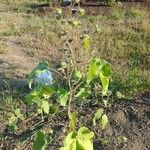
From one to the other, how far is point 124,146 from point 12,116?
1.06 meters

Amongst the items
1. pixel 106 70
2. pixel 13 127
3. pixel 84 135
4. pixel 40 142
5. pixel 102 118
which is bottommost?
pixel 13 127

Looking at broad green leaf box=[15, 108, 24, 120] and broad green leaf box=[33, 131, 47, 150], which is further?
broad green leaf box=[15, 108, 24, 120]

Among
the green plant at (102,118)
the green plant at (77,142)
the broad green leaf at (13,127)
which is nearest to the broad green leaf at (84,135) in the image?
the green plant at (77,142)

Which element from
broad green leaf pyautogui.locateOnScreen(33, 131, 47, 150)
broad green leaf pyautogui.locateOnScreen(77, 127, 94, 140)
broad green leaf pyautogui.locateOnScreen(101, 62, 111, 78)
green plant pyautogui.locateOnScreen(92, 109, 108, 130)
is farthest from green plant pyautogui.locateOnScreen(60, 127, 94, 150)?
green plant pyautogui.locateOnScreen(92, 109, 108, 130)

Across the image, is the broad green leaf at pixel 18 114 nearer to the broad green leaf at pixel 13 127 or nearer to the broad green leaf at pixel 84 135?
the broad green leaf at pixel 13 127

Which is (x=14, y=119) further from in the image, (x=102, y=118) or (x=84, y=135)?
(x=84, y=135)

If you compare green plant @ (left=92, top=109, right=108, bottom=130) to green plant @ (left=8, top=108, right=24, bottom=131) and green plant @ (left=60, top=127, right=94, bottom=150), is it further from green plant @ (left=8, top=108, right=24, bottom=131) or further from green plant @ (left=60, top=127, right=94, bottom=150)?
green plant @ (left=60, top=127, right=94, bottom=150)

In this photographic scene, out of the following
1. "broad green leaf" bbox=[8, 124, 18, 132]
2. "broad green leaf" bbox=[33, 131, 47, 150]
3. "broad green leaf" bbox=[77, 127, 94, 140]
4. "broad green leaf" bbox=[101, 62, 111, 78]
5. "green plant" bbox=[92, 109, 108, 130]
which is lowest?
"broad green leaf" bbox=[8, 124, 18, 132]

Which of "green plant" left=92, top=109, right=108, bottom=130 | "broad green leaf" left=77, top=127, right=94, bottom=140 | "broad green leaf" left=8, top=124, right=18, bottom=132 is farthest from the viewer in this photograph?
"broad green leaf" left=8, top=124, right=18, bottom=132

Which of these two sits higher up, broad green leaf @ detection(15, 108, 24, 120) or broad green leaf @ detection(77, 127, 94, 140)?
broad green leaf @ detection(77, 127, 94, 140)

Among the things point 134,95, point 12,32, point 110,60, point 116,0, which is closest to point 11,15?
point 12,32

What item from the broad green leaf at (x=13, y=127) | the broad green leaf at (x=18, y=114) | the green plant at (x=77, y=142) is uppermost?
the green plant at (x=77, y=142)

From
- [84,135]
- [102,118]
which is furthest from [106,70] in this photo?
[102,118]

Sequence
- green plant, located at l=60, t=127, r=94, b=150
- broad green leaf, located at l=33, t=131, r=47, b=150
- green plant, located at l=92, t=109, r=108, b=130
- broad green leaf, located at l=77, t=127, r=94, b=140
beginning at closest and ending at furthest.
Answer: green plant, located at l=60, t=127, r=94, b=150 < broad green leaf, located at l=77, t=127, r=94, b=140 < broad green leaf, located at l=33, t=131, r=47, b=150 < green plant, located at l=92, t=109, r=108, b=130
